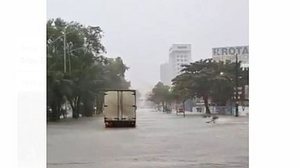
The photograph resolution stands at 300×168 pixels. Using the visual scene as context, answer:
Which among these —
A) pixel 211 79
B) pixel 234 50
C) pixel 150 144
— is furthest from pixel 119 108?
pixel 234 50

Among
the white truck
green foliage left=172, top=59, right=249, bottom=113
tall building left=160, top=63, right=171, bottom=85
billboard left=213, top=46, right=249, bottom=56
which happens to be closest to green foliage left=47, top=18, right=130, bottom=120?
the white truck

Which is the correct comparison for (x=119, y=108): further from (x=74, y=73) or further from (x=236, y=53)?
(x=236, y=53)

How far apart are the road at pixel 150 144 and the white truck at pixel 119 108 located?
0.03 meters

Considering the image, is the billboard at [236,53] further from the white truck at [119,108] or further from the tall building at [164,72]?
the white truck at [119,108]

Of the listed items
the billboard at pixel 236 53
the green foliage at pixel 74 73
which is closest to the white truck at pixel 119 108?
the green foliage at pixel 74 73

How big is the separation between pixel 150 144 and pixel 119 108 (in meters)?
0.25

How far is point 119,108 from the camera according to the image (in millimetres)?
4270

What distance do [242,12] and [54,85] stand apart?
108 cm

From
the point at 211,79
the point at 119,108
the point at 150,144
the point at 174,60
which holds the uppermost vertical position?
the point at 174,60
